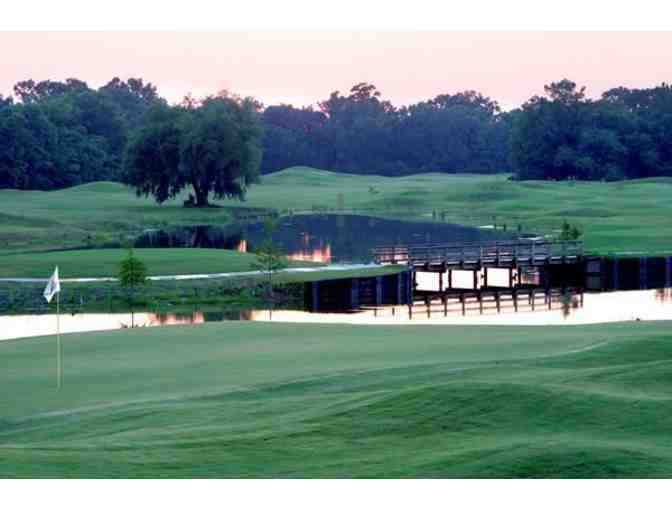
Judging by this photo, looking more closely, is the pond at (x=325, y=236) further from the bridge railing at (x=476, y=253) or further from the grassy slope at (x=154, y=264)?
the grassy slope at (x=154, y=264)

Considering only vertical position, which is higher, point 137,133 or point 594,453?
point 137,133

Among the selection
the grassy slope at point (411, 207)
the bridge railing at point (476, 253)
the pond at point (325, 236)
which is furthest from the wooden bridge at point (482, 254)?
the grassy slope at point (411, 207)

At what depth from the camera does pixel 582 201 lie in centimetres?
12250

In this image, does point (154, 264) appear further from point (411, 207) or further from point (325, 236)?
point (411, 207)

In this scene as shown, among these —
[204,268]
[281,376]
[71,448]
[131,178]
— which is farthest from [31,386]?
[131,178]

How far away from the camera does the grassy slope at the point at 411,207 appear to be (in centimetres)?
9156

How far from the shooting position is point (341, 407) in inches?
890

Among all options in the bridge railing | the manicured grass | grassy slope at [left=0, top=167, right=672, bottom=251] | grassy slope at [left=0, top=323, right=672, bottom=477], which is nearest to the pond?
the bridge railing

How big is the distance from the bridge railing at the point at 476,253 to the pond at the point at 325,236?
10.2 ft

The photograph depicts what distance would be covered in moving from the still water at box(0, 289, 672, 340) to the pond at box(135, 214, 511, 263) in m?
17.0

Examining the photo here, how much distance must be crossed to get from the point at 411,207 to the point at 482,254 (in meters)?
64.6

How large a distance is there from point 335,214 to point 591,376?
101184 mm

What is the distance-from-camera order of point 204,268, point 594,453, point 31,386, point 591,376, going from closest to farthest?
point 594,453 < point 591,376 < point 31,386 < point 204,268

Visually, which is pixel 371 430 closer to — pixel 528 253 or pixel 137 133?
pixel 528 253
